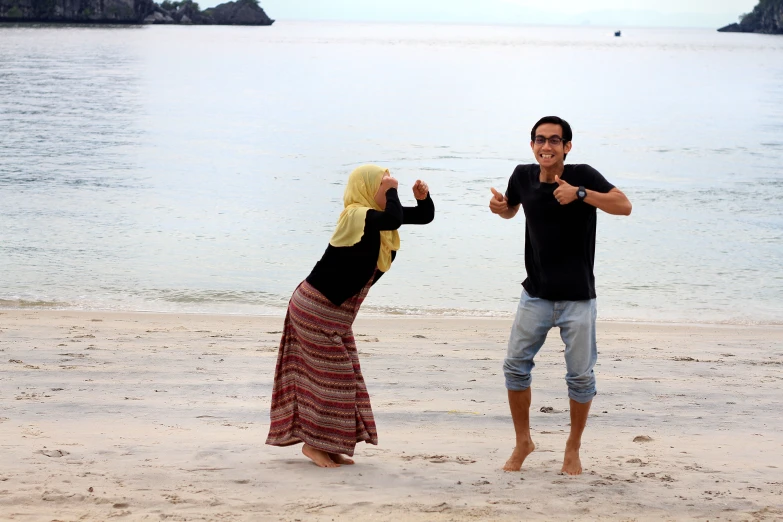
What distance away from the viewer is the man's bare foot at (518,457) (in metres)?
4.83

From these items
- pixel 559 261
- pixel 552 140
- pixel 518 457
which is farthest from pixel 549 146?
pixel 518 457

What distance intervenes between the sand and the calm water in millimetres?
3140

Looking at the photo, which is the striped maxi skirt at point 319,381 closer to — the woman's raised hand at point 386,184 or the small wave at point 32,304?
Answer: the woman's raised hand at point 386,184

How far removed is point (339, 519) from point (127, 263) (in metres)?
9.88

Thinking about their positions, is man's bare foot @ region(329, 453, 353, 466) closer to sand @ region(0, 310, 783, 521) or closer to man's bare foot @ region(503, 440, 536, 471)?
sand @ region(0, 310, 783, 521)

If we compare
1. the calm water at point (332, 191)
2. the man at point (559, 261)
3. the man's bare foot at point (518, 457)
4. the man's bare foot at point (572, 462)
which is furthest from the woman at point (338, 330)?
the calm water at point (332, 191)

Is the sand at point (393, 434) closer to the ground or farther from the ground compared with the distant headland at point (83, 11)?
closer to the ground

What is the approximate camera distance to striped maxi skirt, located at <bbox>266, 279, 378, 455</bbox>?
15.6 ft

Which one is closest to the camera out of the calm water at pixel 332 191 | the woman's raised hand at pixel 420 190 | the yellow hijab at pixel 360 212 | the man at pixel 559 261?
the man at pixel 559 261

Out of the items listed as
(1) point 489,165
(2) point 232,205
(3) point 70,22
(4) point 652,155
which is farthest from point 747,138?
(3) point 70,22

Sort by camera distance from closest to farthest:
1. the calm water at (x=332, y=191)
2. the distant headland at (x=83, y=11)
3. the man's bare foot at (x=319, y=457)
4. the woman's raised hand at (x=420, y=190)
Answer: the woman's raised hand at (x=420, y=190)
the man's bare foot at (x=319, y=457)
the calm water at (x=332, y=191)
the distant headland at (x=83, y=11)

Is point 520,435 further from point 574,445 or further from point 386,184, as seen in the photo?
point 386,184

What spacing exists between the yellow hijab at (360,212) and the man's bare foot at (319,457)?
983 millimetres

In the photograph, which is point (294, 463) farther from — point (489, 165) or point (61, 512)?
point (489, 165)
